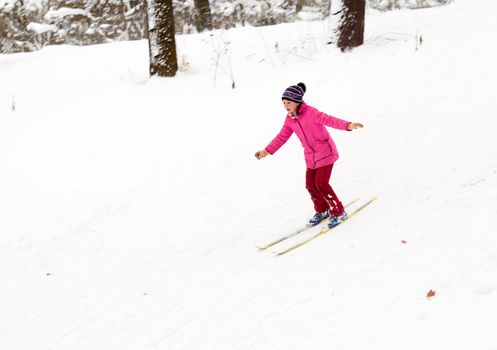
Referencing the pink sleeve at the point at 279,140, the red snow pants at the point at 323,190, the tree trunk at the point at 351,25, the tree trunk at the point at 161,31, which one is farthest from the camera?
the tree trunk at the point at 351,25

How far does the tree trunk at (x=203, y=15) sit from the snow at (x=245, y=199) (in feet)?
13.6

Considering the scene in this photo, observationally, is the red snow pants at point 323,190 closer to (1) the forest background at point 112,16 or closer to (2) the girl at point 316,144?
(2) the girl at point 316,144

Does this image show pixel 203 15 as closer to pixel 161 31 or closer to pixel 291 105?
pixel 161 31

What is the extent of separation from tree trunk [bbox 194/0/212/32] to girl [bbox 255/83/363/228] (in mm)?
10778

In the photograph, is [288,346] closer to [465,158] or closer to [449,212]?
[449,212]

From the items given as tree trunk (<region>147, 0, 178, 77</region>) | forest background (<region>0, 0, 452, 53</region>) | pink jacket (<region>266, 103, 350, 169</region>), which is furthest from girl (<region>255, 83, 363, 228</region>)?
forest background (<region>0, 0, 452, 53</region>)

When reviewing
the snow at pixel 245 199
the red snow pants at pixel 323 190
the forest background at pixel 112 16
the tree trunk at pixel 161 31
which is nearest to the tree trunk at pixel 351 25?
the snow at pixel 245 199

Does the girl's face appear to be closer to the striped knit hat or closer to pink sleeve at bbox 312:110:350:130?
the striped knit hat

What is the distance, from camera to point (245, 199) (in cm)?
643

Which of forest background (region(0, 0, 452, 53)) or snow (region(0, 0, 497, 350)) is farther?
forest background (region(0, 0, 452, 53))

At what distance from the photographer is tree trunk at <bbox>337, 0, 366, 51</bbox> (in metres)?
9.52

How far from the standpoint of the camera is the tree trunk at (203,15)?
14824 millimetres

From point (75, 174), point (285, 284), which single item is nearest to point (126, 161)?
point (75, 174)

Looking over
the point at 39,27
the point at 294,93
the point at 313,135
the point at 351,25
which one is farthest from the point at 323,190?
the point at 39,27
